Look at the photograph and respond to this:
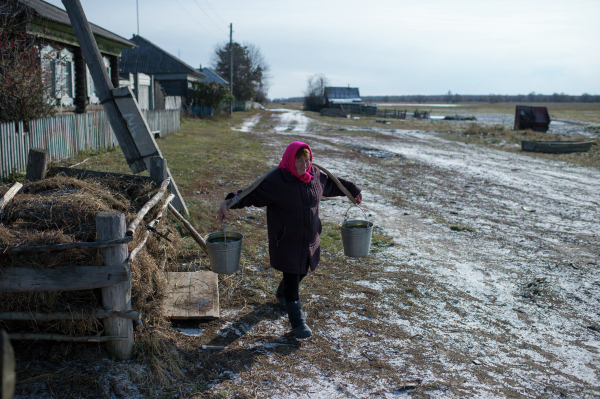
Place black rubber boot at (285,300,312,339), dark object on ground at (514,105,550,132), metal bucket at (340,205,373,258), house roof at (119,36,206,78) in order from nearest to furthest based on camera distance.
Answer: black rubber boot at (285,300,312,339)
metal bucket at (340,205,373,258)
dark object on ground at (514,105,550,132)
house roof at (119,36,206,78)

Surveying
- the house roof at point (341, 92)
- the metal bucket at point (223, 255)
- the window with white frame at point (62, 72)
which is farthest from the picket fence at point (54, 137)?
the house roof at point (341, 92)

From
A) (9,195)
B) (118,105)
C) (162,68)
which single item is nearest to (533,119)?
(162,68)

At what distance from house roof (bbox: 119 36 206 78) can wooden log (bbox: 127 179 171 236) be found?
1215 inches

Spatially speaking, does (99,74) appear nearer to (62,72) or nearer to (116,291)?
(116,291)

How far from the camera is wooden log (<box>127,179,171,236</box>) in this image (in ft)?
10.5

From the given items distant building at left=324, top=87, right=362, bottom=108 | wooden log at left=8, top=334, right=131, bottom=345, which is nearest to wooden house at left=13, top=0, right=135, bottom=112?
wooden log at left=8, top=334, right=131, bottom=345

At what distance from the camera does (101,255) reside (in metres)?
2.97

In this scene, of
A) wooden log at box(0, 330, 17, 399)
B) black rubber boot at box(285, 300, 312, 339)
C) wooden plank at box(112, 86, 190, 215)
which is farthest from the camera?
wooden plank at box(112, 86, 190, 215)

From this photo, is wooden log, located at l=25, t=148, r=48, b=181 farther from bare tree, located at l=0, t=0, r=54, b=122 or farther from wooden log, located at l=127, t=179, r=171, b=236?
bare tree, located at l=0, t=0, r=54, b=122

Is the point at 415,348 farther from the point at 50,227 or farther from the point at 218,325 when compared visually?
the point at 50,227

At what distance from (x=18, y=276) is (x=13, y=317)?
11.4 inches

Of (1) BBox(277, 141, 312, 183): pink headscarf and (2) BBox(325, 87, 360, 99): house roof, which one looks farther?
(2) BBox(325, 87, 360, 99): house roof

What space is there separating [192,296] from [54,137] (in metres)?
7.35

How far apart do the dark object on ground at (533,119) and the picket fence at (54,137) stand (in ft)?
81.6
